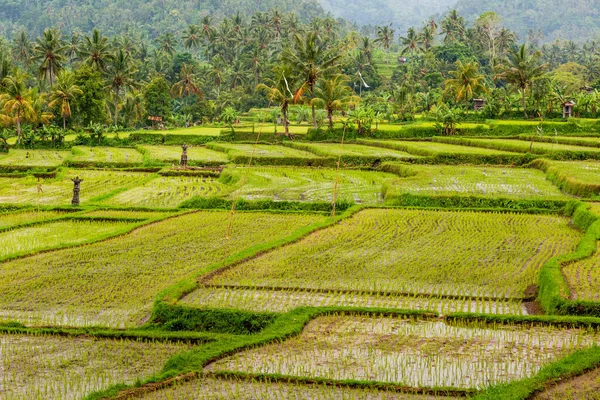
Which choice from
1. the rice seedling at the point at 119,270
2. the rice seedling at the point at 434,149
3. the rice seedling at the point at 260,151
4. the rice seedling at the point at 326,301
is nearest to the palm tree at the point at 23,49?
the rice seedling at the point at 260,151

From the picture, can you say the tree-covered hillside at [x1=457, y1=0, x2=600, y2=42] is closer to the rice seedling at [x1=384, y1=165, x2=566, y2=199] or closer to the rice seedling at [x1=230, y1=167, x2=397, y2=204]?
the rice seedling at [x1=230, y1=167, x2=397, y2=204]

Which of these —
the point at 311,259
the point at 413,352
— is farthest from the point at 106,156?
the point at 413,352

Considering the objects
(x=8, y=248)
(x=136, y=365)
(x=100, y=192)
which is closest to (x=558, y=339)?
(x=136, y=365)

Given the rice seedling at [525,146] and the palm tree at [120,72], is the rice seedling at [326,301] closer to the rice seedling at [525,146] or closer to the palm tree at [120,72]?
the rice seedling at [525,146]

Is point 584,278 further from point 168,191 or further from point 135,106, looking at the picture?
point 135,106

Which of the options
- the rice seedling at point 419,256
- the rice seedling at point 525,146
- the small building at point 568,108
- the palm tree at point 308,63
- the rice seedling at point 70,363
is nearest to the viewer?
the rice seedling at point 70,363

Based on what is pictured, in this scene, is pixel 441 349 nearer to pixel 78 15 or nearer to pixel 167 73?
pixel 167 73

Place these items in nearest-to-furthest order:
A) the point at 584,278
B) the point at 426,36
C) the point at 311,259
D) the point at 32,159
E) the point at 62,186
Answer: the point at 584,278 < the point at 311,259 < the point at 62,186 < the point at 32,159 < the point at 426,36
